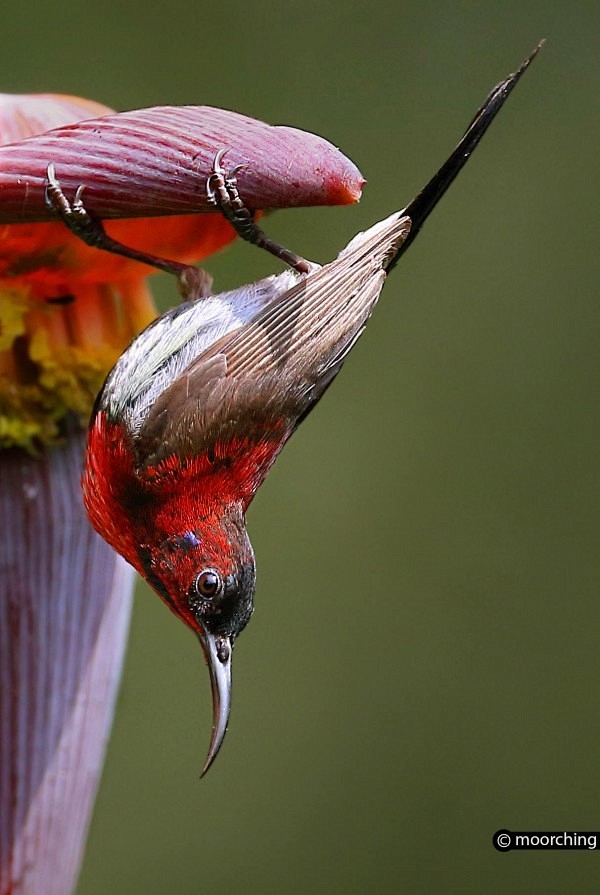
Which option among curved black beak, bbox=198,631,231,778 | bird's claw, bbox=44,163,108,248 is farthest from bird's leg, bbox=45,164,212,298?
curved black beak, bbox=198,631,231,778

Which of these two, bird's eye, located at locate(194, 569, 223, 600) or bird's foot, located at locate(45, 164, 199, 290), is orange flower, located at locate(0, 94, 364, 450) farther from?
bird's eye, located at locate(194, 569, 223, 600)

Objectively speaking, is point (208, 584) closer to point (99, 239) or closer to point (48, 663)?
point (48, 663)

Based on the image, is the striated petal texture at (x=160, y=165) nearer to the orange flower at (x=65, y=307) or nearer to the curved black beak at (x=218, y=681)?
the orange flower at (x=65, y=307)

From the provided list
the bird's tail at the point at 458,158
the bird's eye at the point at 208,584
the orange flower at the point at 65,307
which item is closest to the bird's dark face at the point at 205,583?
the bird's eye at the point at 208,584

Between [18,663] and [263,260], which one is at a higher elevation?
[18,663]

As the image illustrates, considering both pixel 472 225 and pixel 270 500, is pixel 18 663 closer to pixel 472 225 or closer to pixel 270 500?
pixel 270 500

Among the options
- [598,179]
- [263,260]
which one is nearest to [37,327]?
[263,260]

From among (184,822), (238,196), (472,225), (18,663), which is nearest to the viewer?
(238,196)

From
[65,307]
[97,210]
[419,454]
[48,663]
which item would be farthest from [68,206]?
[419,454]
